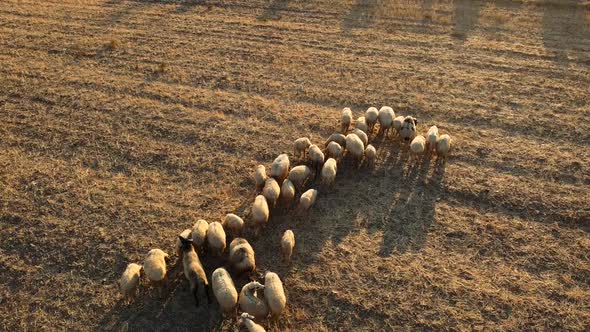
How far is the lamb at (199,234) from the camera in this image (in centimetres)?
633

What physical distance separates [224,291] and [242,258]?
56 cm

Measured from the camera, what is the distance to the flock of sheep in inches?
222

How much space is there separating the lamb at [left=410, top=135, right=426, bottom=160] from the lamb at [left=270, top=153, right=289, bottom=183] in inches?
78.2

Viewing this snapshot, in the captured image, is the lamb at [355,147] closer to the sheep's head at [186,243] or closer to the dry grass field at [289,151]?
the dry grass field at [289,151]

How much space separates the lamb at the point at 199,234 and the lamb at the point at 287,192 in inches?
45.9

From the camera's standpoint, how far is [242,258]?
6.02 m

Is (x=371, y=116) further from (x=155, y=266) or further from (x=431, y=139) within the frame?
(x=155, y=266)

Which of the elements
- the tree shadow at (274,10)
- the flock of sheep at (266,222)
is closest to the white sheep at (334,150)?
the flock of sheep at (266,222)

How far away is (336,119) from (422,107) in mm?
1672

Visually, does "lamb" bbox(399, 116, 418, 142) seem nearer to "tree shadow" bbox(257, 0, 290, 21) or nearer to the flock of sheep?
the flock of sheep

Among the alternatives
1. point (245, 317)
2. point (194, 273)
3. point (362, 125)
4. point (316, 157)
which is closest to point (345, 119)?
point (362, 125)

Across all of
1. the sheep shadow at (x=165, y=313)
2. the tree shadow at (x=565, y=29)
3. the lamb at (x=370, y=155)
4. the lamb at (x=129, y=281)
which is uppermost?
the tree shadow at (x=565, y=29)

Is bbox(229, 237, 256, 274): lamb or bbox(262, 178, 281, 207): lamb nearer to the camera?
bbox(229, 237, 256, 274): lamb

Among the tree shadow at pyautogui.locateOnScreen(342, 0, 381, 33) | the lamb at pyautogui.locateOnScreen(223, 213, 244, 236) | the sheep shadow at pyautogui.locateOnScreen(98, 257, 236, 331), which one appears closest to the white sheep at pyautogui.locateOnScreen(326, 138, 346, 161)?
the lamb at pyautogui.locateOnScreen(223, 213, 244, 236)
